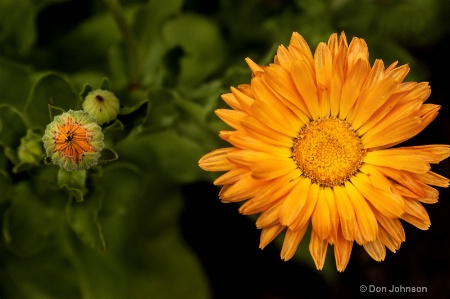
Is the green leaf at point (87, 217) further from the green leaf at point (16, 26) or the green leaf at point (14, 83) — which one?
the green leaf at point (16, 26)

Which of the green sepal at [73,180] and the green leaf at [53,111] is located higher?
the green leaf at [53,111]

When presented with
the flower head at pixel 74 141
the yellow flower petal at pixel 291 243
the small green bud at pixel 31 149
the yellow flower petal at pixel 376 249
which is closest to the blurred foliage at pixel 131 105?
the small green bud at pixel 31 149

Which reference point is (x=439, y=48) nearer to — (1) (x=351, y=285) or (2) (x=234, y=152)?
(1) (x=351, y=285)

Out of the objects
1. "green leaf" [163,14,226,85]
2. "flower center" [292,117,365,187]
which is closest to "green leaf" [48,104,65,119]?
"flower center" [292,117,365,187]

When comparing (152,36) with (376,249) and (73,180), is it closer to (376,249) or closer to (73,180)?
(73,180)

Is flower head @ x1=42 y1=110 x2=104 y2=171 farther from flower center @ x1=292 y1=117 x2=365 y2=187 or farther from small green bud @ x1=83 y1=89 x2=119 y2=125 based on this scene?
flower center @ x1=292 y1=117 x2=365 y2=187

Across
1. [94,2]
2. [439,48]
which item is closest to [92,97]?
[94,2]
